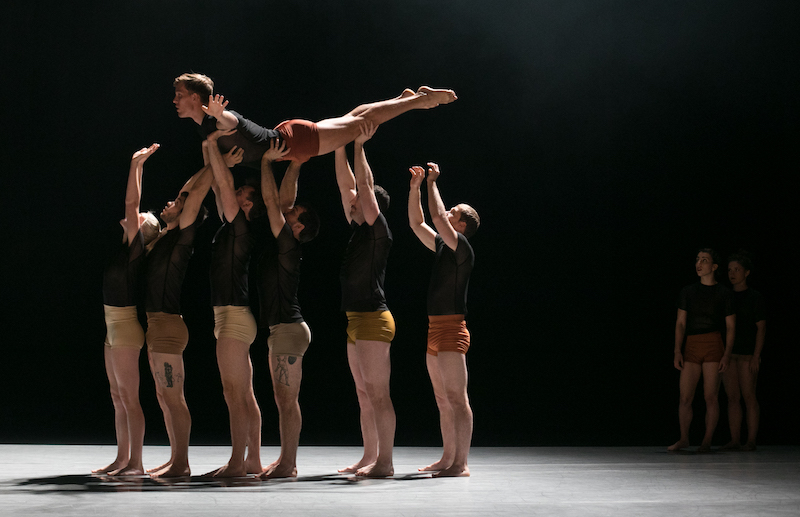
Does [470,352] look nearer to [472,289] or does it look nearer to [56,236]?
[472,289]

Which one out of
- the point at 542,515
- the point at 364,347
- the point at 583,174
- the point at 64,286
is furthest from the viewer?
the point at 583,174

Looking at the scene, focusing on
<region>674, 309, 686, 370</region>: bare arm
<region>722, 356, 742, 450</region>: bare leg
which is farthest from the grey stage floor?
<region>674, 309, 686, 370</region>: bare arm

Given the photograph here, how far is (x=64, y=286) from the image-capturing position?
6125mm

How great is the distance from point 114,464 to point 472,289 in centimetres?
325

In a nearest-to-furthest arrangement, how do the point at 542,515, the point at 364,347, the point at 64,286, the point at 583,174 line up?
the point at 542,515, the point at 364,347, the point at 64,286, the point at 583,174

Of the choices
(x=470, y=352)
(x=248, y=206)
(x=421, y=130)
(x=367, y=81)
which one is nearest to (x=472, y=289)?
(x=470, y=352)

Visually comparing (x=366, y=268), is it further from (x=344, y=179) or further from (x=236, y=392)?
(x=236, y=392)

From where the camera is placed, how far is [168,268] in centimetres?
401

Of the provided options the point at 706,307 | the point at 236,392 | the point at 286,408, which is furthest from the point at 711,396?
the point at 236,392

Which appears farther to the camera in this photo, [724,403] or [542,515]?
[724,403]

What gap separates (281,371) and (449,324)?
89cm

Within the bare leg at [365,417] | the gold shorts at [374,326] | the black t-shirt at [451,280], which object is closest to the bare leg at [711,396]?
the black t-shirt at [451,280]

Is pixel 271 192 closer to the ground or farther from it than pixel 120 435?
farther from it

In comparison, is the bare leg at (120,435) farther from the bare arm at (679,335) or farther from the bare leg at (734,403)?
the bare leg at (734,403)
